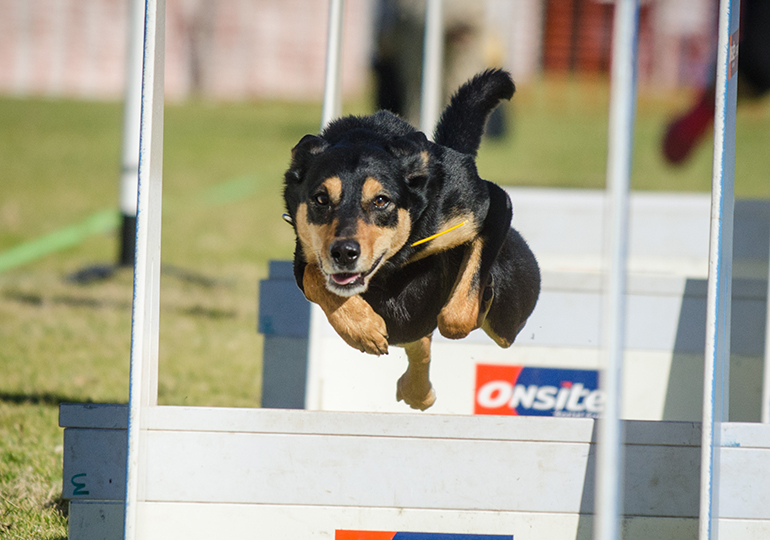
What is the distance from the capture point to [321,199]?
1711 mm

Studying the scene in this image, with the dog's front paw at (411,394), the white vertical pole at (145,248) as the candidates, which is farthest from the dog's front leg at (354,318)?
the dog's front paw at (411,394)

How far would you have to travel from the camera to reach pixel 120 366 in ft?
15.3

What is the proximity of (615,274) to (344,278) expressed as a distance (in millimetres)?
544

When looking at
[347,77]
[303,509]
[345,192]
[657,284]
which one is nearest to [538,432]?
[303,509]

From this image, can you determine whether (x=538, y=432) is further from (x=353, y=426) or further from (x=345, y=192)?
(x=345, y=192)

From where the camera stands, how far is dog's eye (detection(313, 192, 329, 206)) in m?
1.71

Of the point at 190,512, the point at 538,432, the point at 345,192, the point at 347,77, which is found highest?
the point at 347,77

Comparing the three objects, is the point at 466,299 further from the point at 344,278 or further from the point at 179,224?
the point at 179,224

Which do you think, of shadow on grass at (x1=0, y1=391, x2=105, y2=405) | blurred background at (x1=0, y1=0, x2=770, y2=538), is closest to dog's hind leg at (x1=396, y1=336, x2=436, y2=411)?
blurred background at (x1=0, y1=0, x2=770, y2=538)

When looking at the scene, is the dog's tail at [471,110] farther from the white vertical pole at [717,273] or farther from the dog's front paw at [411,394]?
the dog's front paw at [411,394]

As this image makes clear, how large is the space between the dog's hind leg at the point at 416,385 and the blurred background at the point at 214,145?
31.6 inches

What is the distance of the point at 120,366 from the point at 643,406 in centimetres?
291

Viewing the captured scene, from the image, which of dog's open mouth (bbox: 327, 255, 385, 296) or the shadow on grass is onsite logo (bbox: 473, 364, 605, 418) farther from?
the shadow on grass

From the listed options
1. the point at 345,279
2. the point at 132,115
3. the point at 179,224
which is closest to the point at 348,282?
the point at 345,279
